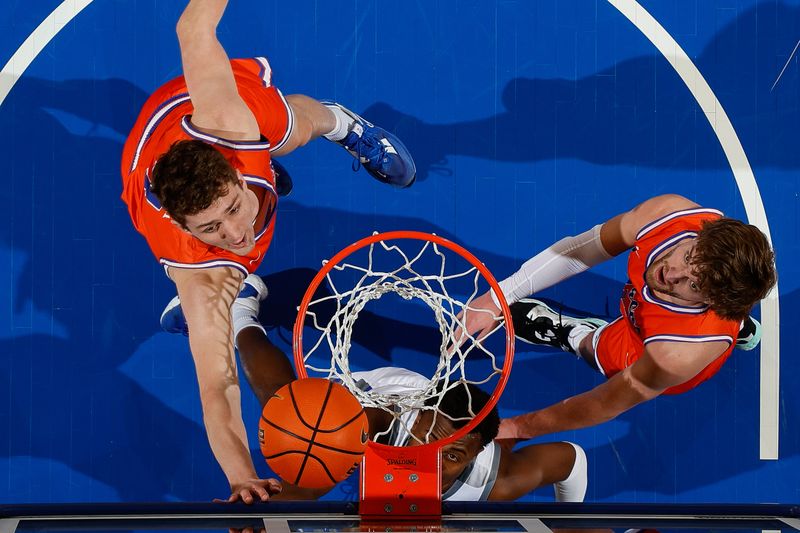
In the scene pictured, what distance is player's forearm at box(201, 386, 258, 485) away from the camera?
4.19 metres

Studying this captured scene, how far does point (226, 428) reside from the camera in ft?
13.8

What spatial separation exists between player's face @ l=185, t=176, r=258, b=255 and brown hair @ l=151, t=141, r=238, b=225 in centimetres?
3

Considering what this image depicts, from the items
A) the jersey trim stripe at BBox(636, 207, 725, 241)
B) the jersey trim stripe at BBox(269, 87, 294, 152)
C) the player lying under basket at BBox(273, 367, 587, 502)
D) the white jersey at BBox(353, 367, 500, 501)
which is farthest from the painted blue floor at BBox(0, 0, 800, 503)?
the jersey trim stripe at BBox(636, 207, 725, 241)

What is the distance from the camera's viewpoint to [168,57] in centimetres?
520

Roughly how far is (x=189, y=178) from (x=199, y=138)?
36 centimetres

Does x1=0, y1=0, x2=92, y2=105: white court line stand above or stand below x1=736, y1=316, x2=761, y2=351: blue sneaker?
above

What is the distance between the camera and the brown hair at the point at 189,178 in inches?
151

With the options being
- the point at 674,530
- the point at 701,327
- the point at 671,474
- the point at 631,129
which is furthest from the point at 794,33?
the point at 674,530

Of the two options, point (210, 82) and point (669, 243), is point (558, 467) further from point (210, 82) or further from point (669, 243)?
point (210, 82)

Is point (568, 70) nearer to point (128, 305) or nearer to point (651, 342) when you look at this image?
point (651, 342)

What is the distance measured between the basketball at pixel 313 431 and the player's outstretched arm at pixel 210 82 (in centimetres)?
123

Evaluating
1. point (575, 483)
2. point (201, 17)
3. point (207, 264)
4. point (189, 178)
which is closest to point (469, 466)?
point (575, 483)

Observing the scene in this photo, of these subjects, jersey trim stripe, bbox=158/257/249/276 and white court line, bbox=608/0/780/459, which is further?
white court line, bbox=608/0/780/459

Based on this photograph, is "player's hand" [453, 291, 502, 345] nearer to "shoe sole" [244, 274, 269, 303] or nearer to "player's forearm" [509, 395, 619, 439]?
"player's forearm" [509, 395, 619, 439]
